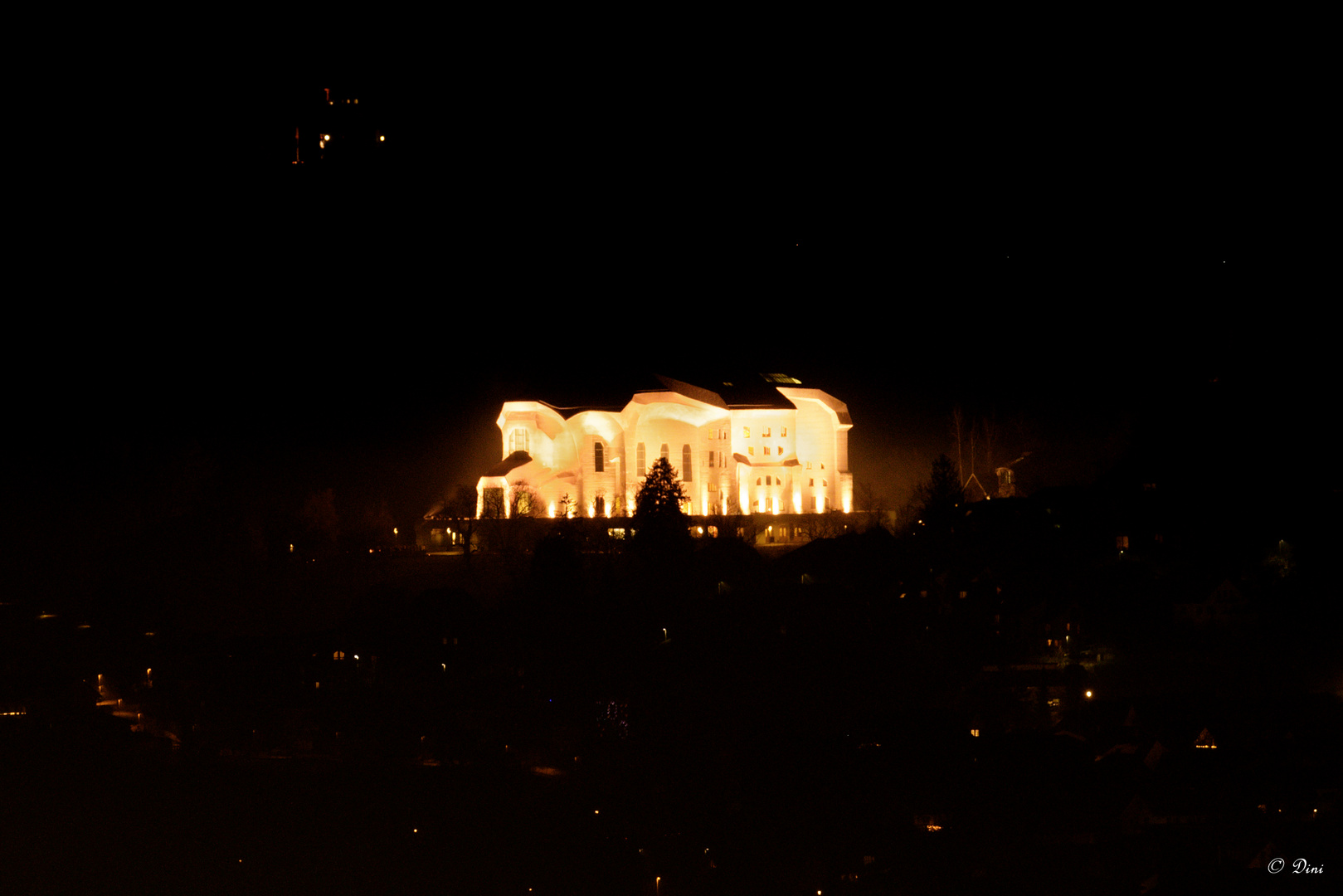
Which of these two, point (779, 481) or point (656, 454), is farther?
point (779, 481)

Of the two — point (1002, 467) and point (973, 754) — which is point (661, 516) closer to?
point (973, 754)

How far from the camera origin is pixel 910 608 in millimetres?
28609

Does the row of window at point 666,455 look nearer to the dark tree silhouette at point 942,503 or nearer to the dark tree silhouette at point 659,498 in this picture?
the dark tree silhouette at point 659,498

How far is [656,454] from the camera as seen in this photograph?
1606 inches

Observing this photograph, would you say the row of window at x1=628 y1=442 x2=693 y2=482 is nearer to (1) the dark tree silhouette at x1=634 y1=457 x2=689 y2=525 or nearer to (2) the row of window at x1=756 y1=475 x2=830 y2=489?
(2) the row of window at x1=756 y1=475 x2=830 y2=489

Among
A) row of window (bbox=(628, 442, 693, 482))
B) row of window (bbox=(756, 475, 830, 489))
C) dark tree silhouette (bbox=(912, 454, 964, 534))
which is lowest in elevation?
dark tree silhouette (bbox=(912, 454, 964, 534))

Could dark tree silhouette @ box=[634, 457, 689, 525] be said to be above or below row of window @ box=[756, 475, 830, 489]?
below

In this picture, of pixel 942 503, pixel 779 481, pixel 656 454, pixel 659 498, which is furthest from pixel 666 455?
pixel 942 503

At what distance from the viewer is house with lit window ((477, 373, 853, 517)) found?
40531 mm

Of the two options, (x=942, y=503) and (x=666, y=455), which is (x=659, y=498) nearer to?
(x=666, y=455)

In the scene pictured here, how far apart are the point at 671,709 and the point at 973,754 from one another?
20.7 feet

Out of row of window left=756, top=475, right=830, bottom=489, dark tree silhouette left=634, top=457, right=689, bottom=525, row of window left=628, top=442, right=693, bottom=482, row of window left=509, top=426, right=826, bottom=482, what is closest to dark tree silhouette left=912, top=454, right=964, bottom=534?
dark tree silhouette left=634, top=457, right=689, bottom=525

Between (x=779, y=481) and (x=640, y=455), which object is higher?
(x=640, y=455)

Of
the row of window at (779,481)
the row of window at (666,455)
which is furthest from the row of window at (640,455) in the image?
the row of window at (779,481)
